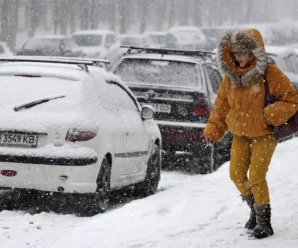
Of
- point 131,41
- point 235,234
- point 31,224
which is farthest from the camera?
point 131,41

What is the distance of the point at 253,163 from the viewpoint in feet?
21.1

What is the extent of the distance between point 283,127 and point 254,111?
0.25 meters

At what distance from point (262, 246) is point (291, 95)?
1.16 metres

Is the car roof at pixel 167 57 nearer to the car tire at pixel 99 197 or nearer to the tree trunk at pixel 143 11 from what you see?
the car tire at pixel 99 197

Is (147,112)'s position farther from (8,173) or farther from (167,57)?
(167,57)

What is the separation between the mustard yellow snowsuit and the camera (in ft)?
20.8

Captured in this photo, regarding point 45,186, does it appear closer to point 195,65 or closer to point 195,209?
point 195,209

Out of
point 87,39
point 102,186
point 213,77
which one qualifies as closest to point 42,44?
point 87,39

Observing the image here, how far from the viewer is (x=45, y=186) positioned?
7.78 metres

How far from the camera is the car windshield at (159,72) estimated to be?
1213 cm

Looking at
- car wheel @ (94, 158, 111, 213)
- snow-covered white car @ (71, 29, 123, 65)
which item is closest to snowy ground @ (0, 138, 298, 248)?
car wheel @ (94, 158, 111, 213)

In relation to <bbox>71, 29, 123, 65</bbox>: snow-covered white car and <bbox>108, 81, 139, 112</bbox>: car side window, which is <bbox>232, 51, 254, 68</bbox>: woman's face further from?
<bbox>71, 29, 123, 65</bbox>: snow-covered white car

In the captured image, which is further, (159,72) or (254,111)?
(159,72)

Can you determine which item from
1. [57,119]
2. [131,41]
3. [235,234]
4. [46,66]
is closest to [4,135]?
[57,119]
